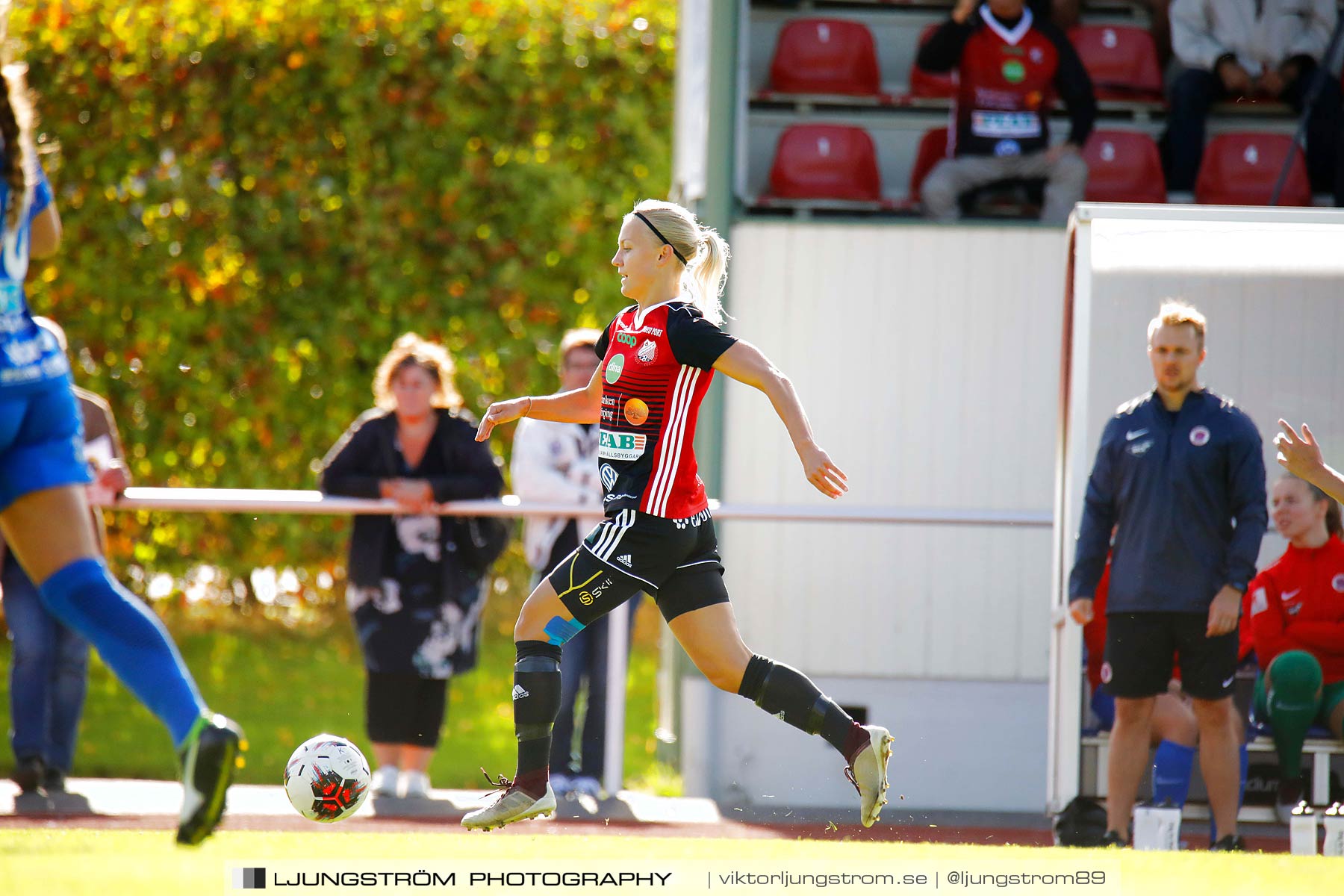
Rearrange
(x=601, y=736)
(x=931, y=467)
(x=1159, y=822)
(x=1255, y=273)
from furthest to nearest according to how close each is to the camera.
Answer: (x=931, y=467), (x=601, y=736), (x=1255, y=273), (x=1159, y=822)

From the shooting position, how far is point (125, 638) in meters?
3.69

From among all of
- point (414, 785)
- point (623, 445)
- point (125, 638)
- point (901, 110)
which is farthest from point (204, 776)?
point (901, 110)

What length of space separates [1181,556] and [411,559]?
331 cm

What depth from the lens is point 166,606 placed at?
11766 millimetres

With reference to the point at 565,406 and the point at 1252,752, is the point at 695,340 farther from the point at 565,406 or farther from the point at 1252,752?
the point at 1252,752

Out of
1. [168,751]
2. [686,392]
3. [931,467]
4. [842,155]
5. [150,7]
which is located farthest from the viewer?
[150,7]

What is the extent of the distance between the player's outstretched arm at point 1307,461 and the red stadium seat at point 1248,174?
4.96 meters

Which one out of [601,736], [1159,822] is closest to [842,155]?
[601,736]

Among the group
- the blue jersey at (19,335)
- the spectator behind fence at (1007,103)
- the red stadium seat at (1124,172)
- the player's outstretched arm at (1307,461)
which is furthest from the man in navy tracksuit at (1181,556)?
the blue jersey at (19,335)

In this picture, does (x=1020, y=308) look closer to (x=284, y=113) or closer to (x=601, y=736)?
(x=601, y=736)

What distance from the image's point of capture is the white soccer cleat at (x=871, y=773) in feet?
15.7

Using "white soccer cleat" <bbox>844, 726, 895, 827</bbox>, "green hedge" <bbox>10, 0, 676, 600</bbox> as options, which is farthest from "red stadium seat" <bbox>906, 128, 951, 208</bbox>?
"white soccer cleat" <bbox>844, 726, 895, 827</bbox>

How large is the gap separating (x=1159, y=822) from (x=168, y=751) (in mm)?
6367

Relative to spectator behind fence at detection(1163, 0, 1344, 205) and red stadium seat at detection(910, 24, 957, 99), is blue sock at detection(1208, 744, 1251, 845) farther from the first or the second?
red stadium seat at detection(910, 24, 957, 99)
